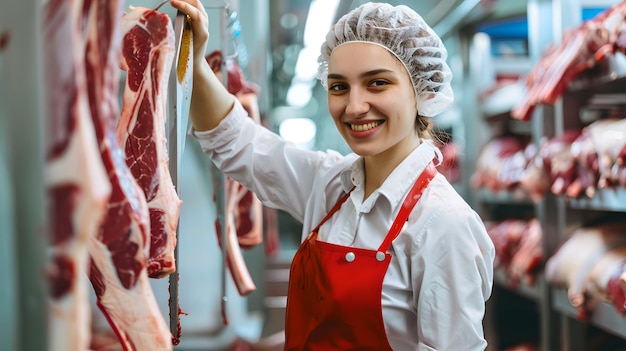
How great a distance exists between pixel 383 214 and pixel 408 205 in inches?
3.5

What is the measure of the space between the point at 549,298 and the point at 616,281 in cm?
102

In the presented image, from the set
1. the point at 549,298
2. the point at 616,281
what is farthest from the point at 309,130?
the point at 616,281

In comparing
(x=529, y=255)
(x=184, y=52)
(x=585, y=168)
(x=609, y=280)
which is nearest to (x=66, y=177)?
(x=184, y=52)

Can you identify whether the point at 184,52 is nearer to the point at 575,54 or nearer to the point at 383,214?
the point at 383,214

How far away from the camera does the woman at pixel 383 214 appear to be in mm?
1454

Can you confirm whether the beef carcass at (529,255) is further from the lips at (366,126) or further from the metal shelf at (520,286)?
the lips at (366,126)

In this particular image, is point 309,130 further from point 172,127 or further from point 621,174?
point 172,127

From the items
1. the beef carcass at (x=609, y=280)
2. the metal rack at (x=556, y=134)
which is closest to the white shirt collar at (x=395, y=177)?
the beef carcass at (x=609, y=280)

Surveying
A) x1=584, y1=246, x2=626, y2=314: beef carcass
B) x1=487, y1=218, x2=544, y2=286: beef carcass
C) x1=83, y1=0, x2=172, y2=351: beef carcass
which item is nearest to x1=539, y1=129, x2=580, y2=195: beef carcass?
x1=584, y1=246, x2=626, y2=314: beef carcass

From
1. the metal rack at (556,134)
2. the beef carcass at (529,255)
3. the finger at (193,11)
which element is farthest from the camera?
the beef carcass at (529,255)

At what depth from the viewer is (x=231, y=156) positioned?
1.80 metres

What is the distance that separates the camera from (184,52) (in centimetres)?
136

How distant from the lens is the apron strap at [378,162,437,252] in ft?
5.06

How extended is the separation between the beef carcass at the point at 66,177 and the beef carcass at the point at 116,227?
0.34ft
